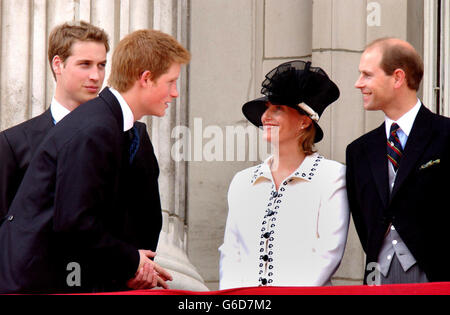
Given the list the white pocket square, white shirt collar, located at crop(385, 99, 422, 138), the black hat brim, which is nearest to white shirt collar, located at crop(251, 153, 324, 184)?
the black hat brim

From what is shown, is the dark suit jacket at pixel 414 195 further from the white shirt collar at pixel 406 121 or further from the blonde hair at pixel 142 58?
the blonde hair at pixel 142 58

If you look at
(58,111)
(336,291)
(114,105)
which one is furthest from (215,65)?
(336,291)

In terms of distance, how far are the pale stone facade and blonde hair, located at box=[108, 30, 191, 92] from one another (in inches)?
74.8

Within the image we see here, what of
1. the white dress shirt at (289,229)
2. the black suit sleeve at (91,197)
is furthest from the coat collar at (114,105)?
the white dress shirt at (289,229)

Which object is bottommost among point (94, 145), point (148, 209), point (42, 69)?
point (148, 209)

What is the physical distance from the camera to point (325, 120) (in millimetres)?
6371

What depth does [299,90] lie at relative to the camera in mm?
4781

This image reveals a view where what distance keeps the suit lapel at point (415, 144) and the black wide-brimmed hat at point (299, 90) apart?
474 mm

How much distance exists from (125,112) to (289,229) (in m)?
0.98

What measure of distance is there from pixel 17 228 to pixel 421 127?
6.01 ft

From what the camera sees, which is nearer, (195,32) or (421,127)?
(421,127)
